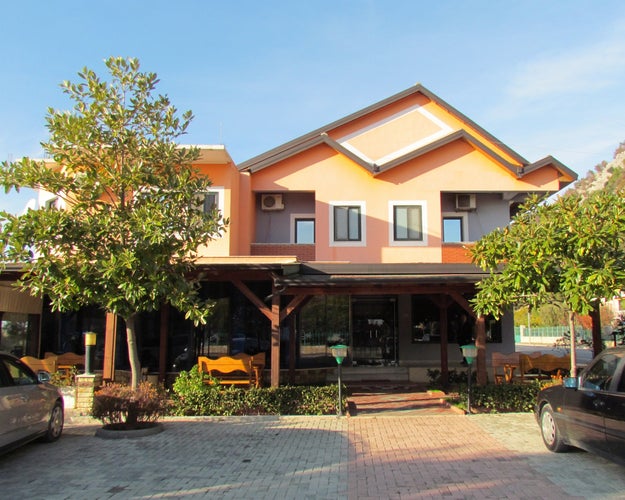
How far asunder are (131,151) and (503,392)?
28.7ft

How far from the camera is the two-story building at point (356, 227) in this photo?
16.2m

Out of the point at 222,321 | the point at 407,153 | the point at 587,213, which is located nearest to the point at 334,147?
the point at 407,153

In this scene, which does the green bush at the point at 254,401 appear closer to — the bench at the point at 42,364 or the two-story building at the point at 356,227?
the two-story building at the point at 356,227

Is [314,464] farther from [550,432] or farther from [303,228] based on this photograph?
[303,228]

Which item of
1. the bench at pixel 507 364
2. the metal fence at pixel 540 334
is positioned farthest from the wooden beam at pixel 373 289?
the metal fence at pixel 540 334

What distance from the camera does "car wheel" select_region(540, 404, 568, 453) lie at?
7.63 metres

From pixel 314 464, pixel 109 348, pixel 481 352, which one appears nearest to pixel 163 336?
pixel 109 348

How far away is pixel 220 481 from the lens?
21.9 feet

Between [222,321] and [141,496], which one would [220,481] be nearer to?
[141,496]

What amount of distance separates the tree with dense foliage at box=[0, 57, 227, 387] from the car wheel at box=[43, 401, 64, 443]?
140 cm

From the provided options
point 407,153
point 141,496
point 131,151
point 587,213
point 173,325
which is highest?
point 407,153

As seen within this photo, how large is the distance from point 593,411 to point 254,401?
6.51 m

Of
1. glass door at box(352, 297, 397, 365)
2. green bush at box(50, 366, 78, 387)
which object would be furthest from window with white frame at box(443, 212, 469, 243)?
green bush at box(50, 366, 78, 387)

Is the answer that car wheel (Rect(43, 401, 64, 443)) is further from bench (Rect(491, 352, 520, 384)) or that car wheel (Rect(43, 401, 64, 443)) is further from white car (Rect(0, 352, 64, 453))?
bench (Rect(491, 352, 520, 384))
